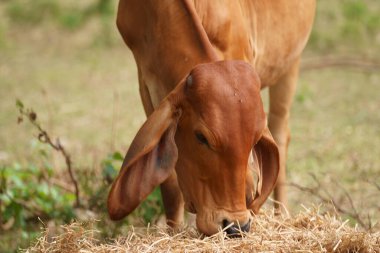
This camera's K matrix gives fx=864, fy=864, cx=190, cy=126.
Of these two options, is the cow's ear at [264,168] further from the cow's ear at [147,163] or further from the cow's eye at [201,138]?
the cow's ear at [147,163]

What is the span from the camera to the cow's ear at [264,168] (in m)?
3.83

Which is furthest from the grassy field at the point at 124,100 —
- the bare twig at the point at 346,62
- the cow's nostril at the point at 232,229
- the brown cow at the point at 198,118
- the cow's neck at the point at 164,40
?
the cow's nostril at the point at 232,229

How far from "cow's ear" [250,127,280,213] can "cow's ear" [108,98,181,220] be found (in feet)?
1.36

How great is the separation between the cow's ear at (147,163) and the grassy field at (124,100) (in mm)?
1973

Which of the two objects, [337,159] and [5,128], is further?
[5,128]

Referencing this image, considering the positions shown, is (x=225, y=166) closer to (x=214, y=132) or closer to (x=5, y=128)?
(x=214, y=132)

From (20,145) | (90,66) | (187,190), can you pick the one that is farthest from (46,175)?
(90,66)

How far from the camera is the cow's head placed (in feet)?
11.5

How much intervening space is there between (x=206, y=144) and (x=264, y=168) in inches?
17.2

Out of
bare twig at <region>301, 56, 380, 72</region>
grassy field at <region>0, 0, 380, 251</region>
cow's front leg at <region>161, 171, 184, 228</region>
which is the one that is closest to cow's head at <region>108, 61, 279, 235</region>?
cow's front leg at <region>161, 171, 184, 228</region>

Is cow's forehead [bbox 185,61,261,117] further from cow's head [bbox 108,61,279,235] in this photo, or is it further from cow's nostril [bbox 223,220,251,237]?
cow's nostril [bbox 223,220,251,237]

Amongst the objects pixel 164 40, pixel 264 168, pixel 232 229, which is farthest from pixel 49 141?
pixel 232 229

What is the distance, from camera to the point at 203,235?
3.69 m

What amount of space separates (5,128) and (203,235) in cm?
459
